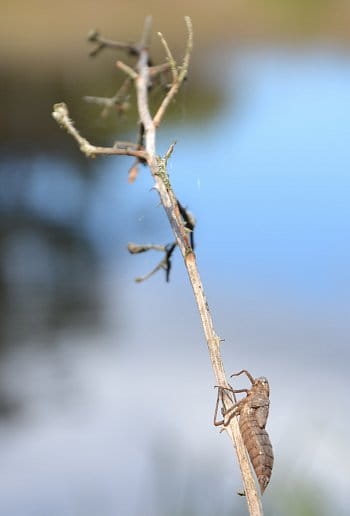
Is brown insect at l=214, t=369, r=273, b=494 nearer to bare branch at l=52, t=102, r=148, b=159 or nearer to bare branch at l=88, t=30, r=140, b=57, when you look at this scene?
bare branch at l=52, t=102, r=148, b=159

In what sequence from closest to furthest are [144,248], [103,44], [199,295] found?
[199,295]
[144,248]
[103,44]

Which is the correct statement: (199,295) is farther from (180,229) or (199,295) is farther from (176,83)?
(176,83)

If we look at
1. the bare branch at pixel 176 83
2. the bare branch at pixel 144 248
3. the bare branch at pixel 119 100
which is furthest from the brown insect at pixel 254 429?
the bare branch at pixel 119 100

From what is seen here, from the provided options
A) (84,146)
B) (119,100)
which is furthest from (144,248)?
(119,100)

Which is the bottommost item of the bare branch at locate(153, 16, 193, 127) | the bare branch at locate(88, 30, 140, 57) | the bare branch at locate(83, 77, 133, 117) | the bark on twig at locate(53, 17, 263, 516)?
the bark on twig at locate(53, 17, 263, 516)

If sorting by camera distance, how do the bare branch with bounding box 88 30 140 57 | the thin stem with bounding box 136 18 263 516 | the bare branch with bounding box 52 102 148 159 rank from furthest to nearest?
1. the bare branch with bounding box 88 30 140 57
2. the bare branch with bounding box 52 102 148 159
3. the thin stem with bounding box 136 18 263 516

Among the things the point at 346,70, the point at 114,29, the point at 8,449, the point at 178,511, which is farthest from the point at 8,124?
the point at 178,511

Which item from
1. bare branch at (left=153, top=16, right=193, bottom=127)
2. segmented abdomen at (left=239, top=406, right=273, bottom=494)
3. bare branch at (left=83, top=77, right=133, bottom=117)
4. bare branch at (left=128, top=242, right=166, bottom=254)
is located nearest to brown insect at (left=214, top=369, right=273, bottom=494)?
segmented abdomen at (left=239, top=406, right=273, bottom=494)

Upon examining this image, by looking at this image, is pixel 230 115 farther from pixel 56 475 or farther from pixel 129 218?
pixel 56 475
